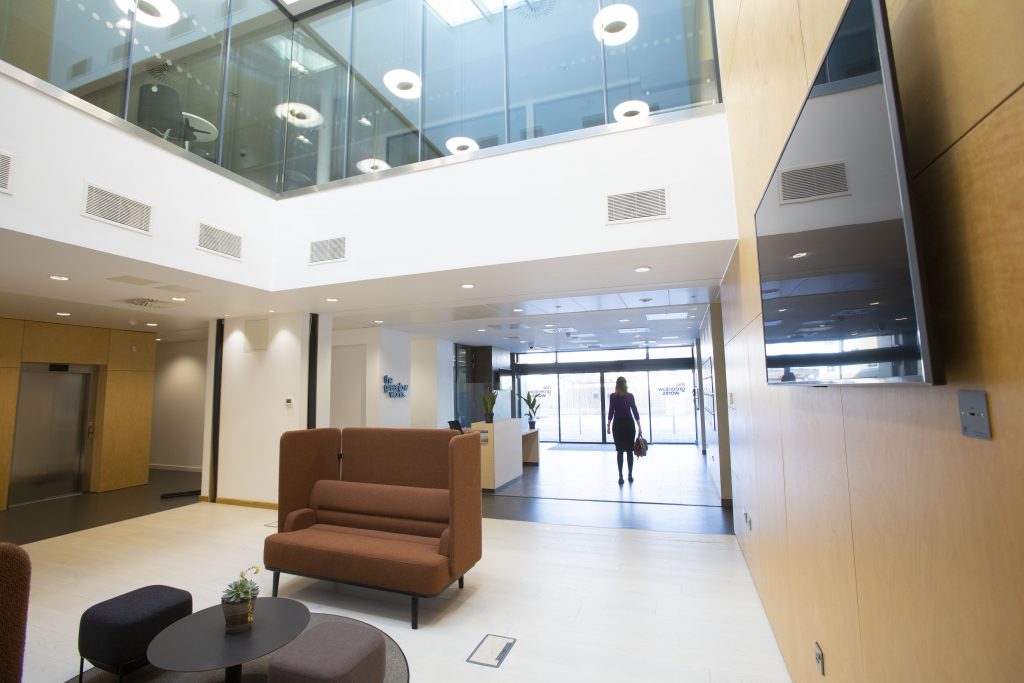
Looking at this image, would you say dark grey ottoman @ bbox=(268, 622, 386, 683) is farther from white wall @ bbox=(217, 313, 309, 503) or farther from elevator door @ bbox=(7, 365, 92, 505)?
elevator door @ bbox=(7, 365, 92, 505)

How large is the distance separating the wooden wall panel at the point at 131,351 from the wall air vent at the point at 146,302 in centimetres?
312

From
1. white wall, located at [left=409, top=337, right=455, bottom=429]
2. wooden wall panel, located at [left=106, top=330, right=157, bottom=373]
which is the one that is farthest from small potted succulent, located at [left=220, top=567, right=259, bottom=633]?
white wall, located at [left=409, top=337, right=455, bottom=429]

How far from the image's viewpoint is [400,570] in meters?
3.48

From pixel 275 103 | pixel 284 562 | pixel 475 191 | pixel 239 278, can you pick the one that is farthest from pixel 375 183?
pixel 284 562

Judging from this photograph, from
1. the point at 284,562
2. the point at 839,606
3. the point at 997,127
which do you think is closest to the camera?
the point at 997,127

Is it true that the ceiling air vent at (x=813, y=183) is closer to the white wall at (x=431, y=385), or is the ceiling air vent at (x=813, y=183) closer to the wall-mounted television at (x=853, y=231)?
the wall-mounted television at (x=853, y=231)

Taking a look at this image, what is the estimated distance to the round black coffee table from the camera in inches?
90.0

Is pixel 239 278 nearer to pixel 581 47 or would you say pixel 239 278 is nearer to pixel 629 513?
pixel 581 47

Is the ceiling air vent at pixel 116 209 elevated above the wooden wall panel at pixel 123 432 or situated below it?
above

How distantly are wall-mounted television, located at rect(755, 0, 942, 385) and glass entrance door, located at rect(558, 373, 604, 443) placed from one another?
1339 centimetres

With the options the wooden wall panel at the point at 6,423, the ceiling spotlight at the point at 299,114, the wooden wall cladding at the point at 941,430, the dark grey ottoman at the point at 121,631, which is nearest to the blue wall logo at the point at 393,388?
the ceiling spotlight at the point at 299,114

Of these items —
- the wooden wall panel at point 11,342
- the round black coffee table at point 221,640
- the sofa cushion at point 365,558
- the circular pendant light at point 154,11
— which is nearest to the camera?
the round black coffee table at point 221,640

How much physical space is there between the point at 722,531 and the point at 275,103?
793 centimetres

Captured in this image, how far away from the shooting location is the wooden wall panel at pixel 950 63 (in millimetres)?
875
